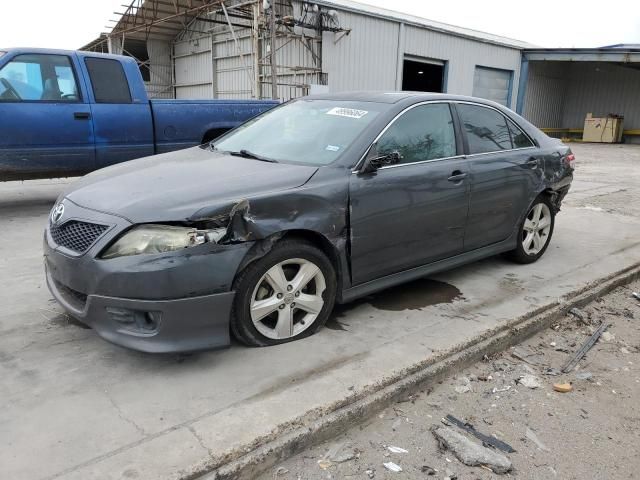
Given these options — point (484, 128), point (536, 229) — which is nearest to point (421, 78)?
point (536, 229)

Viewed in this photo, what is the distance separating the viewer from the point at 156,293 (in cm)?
273

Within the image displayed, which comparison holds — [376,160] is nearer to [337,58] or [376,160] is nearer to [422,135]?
[422,135]

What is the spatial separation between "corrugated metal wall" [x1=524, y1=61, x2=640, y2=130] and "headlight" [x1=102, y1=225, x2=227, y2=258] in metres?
26.7

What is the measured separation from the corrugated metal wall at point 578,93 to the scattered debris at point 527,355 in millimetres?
25329

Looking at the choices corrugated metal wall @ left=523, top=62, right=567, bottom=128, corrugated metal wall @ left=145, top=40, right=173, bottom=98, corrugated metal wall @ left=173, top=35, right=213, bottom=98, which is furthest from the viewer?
corrugated metal wall @ left=523, top=62, right=567, bottom=128

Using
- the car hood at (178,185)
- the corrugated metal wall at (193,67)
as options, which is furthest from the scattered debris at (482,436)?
the corrugated metal wall at (193,67)

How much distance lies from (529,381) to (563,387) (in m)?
0.19

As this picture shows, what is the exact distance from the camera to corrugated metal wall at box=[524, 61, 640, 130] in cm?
2678

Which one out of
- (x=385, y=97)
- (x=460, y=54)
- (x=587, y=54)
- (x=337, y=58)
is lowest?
(x=385, y=97)

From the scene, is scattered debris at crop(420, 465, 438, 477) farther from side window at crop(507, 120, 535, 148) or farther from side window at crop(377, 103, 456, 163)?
side window at crop(507, 120, 535, 148)

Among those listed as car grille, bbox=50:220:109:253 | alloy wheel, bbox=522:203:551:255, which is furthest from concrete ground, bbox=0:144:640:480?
car grille, bbox=50:220:109:253

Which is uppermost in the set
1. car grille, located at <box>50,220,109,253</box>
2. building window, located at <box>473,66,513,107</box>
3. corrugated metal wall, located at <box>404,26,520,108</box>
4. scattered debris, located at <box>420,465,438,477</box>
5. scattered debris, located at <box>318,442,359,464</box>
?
corrugated metal wall, located at <box>404,26,520,108</box>

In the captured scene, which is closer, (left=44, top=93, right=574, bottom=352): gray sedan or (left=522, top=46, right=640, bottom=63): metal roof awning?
(left=44, top=93, right=574, bottom=352): gray sedan

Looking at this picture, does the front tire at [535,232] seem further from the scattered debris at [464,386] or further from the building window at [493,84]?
the building window at [493,84]
